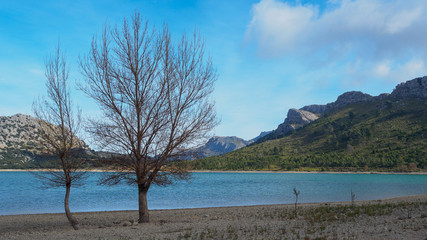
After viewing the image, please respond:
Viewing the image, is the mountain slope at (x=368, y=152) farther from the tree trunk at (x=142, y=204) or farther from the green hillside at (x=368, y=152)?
the tree trunk at (x=142, y=204)

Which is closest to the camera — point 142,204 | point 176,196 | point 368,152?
point 142,204

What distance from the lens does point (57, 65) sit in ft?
61.7

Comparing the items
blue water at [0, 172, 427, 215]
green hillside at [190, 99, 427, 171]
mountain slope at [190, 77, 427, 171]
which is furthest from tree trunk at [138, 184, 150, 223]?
mountain slope at [190, 77, 427, 171]

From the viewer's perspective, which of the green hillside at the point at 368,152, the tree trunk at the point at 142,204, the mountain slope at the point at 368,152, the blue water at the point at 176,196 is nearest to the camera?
the tree trunk at the point at 142,204

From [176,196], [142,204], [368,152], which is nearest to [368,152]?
[368,152]

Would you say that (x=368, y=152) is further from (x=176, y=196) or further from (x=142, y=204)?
(x=142, y=204)

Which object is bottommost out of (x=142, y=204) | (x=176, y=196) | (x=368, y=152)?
(x=176, y=196)

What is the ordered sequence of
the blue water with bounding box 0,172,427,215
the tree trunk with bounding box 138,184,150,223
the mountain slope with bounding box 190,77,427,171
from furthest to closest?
the mountain slope with bounding box 190,77,427,171, the blue water with bounding box 0,172,427,215, the tree trunk with bounding box 138,184,150,223

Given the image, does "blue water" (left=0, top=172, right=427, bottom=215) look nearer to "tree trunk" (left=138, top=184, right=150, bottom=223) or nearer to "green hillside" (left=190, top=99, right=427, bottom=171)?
"tree trunk" (left=138, top=184, right=150, bottom=223)

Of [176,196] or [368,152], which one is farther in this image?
[368,152]

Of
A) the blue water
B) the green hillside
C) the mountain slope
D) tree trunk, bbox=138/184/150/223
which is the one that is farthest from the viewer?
the mountain slope

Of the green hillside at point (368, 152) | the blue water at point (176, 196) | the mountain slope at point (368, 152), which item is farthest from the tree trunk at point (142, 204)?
the mountain slope at point (368, 152)

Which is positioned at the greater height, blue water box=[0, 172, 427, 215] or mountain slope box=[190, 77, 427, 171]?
mountain slope box=[190, 77, 427, 171]

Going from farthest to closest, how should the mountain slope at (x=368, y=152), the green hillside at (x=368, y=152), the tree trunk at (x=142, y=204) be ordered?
1. the mountain slope at (x=368, y=152)
2. the green hillside at (x=368, y=152)
3. the tree trunk at (x=142, y=204)
